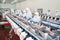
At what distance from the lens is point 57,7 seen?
4.95m

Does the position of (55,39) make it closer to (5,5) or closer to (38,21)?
(38,21)

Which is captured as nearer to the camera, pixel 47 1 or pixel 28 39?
pixel 28 39

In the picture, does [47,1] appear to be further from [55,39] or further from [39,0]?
[55,39]

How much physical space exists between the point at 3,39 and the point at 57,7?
109 inches

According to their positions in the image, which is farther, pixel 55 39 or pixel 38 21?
pixel 38 21

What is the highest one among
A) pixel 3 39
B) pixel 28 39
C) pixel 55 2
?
pixel 55 2

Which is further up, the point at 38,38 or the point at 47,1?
the point at 47,1

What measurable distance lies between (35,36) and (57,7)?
409cm

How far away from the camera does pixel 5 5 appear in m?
14.6

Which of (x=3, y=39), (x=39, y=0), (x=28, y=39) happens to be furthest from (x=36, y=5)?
(x=28, y=39)

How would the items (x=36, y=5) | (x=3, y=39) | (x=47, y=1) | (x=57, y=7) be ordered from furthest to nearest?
(x=36, y=5), (x=47, y=1), (x=57, y=7), (x=3, y=39)

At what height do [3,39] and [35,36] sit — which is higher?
[35,36]

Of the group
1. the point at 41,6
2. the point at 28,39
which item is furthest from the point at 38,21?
the point at 41,6

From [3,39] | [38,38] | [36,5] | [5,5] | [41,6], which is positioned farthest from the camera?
[5,5]
